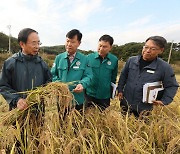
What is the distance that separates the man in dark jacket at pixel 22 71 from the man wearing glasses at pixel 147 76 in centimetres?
109

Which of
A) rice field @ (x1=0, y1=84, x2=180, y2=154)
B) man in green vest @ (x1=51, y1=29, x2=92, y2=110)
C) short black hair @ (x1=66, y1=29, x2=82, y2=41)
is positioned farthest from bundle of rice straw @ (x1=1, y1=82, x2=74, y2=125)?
short black hair @ (x1=66, y1=29, x2=82, y2=41)

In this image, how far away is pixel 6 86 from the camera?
83.3 inches

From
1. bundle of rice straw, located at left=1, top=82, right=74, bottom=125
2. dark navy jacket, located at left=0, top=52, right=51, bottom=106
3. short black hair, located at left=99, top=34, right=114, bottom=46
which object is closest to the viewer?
bundle of rice straw, located at left=1, top=82, right=74, bottom=125

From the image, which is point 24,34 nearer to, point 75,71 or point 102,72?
point 75,71

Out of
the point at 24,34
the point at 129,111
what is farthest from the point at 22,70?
the point at 129,111

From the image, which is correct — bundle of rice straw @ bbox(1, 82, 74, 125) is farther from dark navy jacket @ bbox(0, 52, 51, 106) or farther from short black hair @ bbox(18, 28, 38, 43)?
short black hair @ bbox(18, 28, 38, 43)

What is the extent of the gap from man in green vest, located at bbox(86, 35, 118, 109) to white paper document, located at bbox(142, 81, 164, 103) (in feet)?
2.24

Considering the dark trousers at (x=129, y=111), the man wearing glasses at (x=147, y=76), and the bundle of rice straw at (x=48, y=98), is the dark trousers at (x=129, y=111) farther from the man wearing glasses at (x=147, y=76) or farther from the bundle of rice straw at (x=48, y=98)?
the bundle of rice straw at (x=48, y=98)

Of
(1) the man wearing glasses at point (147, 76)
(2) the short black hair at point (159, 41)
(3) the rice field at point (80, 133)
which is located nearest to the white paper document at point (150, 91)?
(1) the man wearing glasses at point (147, 76)

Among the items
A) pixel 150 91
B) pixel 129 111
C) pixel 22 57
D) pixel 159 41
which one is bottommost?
pixel 129 111

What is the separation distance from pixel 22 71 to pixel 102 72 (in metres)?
1.23

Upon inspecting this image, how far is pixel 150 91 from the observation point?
2.53 m

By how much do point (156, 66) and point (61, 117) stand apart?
1.21 m

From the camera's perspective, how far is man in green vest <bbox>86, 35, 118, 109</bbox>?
3077 millimetres
